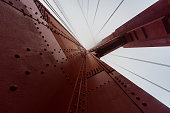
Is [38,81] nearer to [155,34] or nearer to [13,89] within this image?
[13,89]

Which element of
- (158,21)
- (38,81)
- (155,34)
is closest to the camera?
(38,81)

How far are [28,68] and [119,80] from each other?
58.3 inches

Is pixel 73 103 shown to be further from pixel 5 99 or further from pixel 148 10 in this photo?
pixel 148 10

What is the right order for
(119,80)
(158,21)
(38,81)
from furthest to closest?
1. (158,21)
2. (119,80)
3. (38,81)

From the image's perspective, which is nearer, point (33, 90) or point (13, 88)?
point (13, 88)

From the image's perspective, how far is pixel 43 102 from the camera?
3.46 feet

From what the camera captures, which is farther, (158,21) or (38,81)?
(158,21)

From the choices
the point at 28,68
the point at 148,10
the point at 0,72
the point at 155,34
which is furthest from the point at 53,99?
the point at 148,10

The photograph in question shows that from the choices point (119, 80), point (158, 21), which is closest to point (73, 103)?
point (119, 80)

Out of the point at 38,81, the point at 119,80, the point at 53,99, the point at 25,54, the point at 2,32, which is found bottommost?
the point at 119,80

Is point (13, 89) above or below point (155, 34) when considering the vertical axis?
above

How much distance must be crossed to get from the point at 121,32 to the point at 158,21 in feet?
16.6

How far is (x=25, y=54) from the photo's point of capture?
1.21 meters

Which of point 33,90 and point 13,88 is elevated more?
point 13,88
